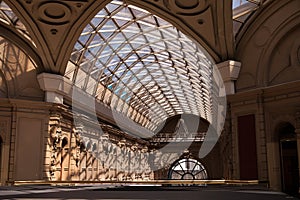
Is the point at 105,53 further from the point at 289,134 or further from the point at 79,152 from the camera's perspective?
the point at 289,134

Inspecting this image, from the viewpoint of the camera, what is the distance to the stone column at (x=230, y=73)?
16938 millimetres

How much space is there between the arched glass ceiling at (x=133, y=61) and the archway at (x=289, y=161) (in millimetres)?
5850

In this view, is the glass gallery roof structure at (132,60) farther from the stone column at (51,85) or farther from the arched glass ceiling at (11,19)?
the stone column at (51,85)

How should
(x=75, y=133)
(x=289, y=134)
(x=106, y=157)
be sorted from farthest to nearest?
(x=106, y=157), (x=75, y=133), (x=289, y=134)

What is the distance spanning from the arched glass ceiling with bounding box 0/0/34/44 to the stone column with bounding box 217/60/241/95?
32.9 feet

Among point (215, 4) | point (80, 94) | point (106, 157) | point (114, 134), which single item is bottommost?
point (106, 157)

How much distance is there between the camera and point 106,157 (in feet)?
99.0

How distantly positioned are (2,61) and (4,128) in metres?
3.49

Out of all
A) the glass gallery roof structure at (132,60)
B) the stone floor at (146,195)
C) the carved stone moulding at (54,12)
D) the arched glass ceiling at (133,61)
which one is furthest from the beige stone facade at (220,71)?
the stone floor at (146,195)

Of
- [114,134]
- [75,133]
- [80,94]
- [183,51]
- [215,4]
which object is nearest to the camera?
[215,4]

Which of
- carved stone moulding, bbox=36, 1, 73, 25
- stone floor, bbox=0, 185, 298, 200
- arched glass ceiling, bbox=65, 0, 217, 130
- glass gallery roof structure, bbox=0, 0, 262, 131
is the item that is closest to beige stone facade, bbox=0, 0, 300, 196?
carved stone moulding, bbox=36, 1, 73, 25

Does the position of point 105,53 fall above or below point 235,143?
above

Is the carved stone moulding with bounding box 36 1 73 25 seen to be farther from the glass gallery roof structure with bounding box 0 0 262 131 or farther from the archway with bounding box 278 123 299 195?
the archway with bounding box 278 123 299 195

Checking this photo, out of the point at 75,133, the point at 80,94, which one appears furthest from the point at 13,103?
the point at 80,94
